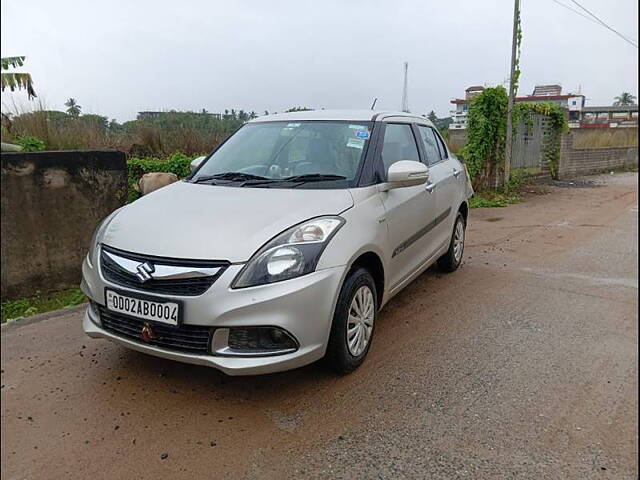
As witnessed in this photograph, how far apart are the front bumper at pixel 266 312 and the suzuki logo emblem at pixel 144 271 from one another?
0.08m

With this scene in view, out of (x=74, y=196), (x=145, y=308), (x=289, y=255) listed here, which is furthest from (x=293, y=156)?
(x=74, y=196)

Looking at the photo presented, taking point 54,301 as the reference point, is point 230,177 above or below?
above

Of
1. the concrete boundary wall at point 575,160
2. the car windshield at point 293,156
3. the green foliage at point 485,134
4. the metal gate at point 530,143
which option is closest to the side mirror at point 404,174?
the car windshield at point 293,156

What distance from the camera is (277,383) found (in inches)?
126

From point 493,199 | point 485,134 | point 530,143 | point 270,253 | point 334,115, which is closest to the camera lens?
point 270,253

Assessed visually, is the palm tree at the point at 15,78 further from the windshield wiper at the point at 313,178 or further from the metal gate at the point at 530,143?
the metal gate at the point at 530,143

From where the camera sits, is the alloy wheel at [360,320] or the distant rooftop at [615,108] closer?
the distant rooftop at [615,108]

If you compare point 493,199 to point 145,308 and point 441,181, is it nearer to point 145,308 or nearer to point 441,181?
point 441,181

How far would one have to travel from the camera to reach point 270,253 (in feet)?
9.18

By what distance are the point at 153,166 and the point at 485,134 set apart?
7258mm

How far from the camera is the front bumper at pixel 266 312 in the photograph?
2.66m

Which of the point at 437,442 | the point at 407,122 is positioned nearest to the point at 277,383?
the point at 437,442

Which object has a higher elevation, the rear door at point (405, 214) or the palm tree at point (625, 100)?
the palm tree at point (625, 100)

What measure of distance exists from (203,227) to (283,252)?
497mm
